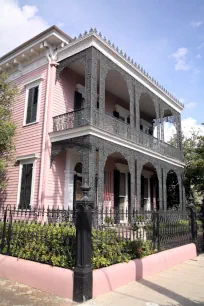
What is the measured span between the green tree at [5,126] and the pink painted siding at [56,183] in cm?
177

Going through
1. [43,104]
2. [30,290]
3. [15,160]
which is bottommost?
[30,290]

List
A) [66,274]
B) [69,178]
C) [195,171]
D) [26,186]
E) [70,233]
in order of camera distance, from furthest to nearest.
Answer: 1. [195,171]
2. [69,178]
3. [26,186]
4. [70,233]
5. [66,274]

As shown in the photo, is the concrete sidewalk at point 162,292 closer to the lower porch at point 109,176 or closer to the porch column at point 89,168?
the lower porch at point 109,176

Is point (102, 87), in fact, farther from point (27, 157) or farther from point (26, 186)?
point (26, 186)

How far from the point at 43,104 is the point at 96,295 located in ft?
26.0

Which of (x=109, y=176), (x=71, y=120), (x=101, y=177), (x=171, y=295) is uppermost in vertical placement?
(x=71, y=120)

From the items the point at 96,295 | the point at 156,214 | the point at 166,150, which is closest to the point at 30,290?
the point at 96,295

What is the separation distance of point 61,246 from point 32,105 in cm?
757

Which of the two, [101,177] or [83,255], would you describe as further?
[101,177]

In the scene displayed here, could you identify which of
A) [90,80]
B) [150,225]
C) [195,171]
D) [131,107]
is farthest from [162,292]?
[195,171]

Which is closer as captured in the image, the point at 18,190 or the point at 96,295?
the point at 96,295

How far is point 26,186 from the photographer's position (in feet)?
35.0

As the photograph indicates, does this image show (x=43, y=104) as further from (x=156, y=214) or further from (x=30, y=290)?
(x=30, y=290)

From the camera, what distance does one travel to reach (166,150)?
47.8ft
